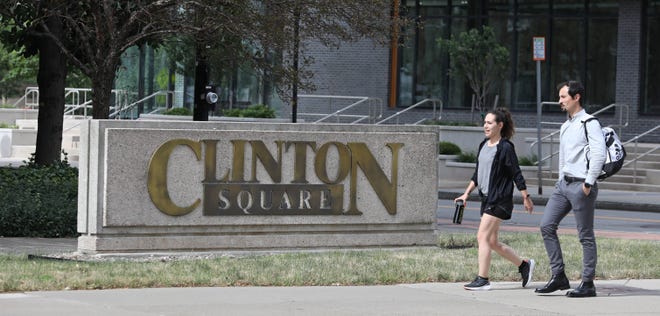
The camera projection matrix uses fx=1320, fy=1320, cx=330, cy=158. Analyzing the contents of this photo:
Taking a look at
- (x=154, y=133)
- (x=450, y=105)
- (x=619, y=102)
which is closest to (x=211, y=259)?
(x=154, y=133)

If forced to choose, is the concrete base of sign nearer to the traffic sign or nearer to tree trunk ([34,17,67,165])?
tree trunk ([34,17,67,165])

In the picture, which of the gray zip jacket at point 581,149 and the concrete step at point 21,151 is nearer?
the gray zip jacket at point 581,149

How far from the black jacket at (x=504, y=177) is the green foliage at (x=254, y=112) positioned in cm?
2811

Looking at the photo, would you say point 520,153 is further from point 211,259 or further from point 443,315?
point 443,315

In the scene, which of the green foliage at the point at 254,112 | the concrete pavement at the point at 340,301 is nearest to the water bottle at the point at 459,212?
the concrete pavement at the point at 340,301

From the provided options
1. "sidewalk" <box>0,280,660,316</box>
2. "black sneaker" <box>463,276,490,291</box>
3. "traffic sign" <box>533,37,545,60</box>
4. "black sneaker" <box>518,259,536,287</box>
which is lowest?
"sidewalk" <box>0,280,660,316</box>

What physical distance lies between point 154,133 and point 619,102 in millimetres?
24813

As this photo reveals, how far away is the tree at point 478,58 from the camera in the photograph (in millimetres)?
36125

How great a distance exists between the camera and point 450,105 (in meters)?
39.9

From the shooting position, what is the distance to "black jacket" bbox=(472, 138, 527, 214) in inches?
452

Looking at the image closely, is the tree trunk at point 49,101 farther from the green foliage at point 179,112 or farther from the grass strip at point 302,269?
the green foliage at point 179,112

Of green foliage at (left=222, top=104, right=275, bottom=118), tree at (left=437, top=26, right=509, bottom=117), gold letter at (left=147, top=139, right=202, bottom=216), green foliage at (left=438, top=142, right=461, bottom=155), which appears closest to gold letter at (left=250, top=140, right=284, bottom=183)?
gold letter at (left=147, top=139, right=202, bottom=216)

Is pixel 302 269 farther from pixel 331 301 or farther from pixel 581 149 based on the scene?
pixel 581 149

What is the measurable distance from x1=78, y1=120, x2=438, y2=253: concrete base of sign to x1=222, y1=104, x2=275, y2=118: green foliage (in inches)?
989
